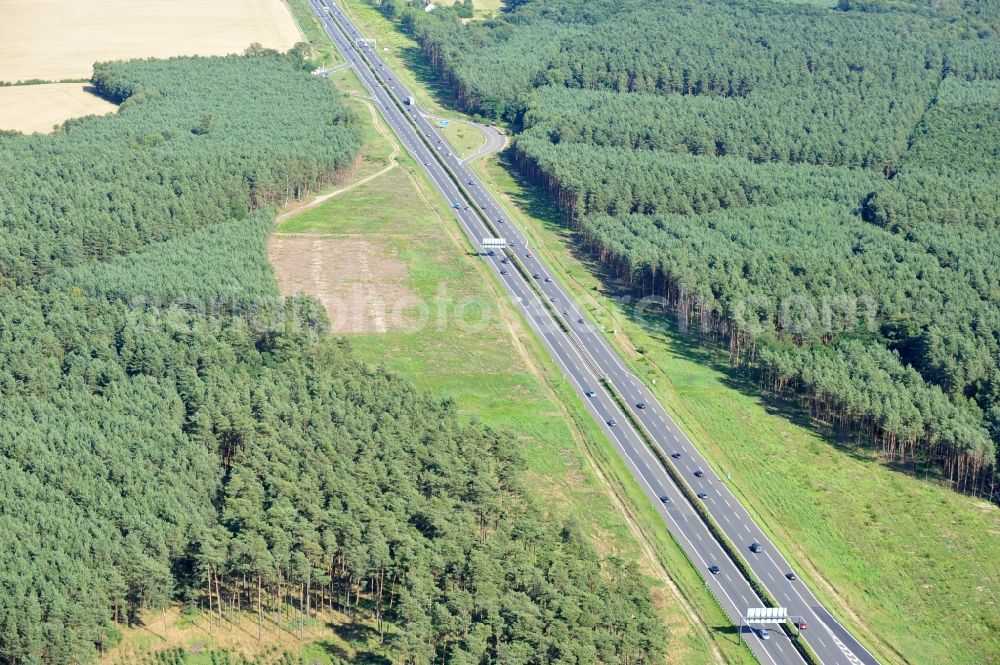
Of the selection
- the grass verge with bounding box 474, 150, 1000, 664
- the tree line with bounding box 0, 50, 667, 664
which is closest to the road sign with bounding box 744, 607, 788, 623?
the grass verge with bounding box 474, 150, 1000, 664

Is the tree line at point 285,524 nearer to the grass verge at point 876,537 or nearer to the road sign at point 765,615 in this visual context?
the road sign at point 765,615

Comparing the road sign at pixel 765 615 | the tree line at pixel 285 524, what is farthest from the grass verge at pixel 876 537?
the tree line at pixel 285 524

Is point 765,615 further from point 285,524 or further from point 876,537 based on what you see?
point 285,524

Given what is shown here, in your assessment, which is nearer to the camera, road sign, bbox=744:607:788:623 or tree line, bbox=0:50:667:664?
tree line, bbox=0:50:667:664

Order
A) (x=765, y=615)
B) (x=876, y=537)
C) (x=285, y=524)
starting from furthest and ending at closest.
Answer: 1. (x=876, y=537)
2. (x=285, y=524)
3. (x=765, y=615)

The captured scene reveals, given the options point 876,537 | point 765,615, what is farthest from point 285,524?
point 876,537

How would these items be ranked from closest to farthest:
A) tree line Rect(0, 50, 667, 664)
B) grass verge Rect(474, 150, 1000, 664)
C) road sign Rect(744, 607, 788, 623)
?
tree line Rect(0, 50, 667, 664), road sign Rect(744, 607, 788, 623), grass verge Rect(474, 150, 1000, 664)

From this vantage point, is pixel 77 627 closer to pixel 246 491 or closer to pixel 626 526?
pixel 246 491

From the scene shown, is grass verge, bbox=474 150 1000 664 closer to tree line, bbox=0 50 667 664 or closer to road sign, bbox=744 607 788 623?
road sign, bbox=744 607 788 623
